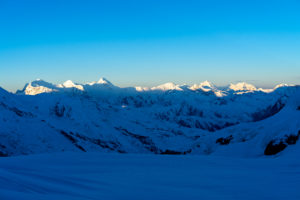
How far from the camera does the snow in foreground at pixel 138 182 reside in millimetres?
8086

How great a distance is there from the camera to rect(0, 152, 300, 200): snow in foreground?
26.5 ft

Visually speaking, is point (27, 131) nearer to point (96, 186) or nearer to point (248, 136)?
point (248, 136)

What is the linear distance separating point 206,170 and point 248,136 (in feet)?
209

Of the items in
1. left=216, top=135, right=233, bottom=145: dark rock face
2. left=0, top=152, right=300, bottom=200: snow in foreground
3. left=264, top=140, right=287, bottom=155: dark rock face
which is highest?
left=216, top=135, right=233, bottom=145: dark rock face

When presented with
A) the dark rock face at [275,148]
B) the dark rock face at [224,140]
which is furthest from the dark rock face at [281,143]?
the dark rock face at [224,140]

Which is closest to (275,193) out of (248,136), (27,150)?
(248,136)

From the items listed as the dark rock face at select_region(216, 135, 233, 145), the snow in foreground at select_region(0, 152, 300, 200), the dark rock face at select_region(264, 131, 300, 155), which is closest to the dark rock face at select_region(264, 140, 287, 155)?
the dark rock face at select_region(264, 131, 300, 155)

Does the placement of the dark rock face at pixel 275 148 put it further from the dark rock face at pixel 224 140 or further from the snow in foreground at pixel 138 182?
the snow in foreground at pixel 138 182

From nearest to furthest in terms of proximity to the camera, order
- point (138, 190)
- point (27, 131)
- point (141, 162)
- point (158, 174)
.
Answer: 1. point (138, 190)
2. point (158, 174)
3. point (141, 162)
4. point (27, 131)

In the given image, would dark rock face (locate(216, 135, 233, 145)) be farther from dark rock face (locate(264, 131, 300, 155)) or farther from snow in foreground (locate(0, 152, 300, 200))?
snow in foreground (locate(0, 152, 300, 200))

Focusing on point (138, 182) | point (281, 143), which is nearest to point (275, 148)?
point (281, 143)

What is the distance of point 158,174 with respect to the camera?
11.8 metres

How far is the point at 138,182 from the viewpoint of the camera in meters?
10.2

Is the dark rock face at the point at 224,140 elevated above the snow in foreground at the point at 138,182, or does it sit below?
above
